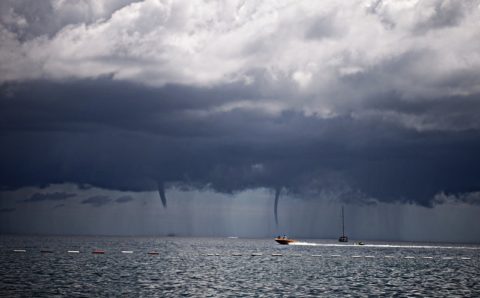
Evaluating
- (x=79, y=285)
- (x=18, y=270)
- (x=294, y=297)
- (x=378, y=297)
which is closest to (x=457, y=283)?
(x=378, y=297)

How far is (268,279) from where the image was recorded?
127125 millimetres

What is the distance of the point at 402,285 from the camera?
11850 centimetres

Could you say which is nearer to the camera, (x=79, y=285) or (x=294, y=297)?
(x=294, y=297)

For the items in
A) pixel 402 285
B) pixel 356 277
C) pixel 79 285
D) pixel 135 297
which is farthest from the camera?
pixel 356 277

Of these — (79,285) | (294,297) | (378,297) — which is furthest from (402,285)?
(79,285)

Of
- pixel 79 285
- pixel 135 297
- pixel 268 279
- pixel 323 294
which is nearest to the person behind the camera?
pixel 135 297

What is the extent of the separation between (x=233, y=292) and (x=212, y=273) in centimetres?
4302

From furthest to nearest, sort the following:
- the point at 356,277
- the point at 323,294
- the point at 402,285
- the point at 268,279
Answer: the point at 356,277 < the point at 268,279 < the point at 402,285 < the point at 323,294

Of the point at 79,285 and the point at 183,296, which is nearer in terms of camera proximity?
the point at 183,296

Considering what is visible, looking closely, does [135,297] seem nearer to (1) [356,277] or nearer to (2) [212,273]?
(2) [212,273]

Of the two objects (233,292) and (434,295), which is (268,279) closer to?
(233,292)

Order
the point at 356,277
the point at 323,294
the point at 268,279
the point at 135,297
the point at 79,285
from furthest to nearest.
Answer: the point at 356,277 → the point at 268,279 → the point at 79,285 → the point at 323,294 → the point at 135,297

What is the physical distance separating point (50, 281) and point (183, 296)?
112 feet

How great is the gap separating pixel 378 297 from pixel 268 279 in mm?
35320
